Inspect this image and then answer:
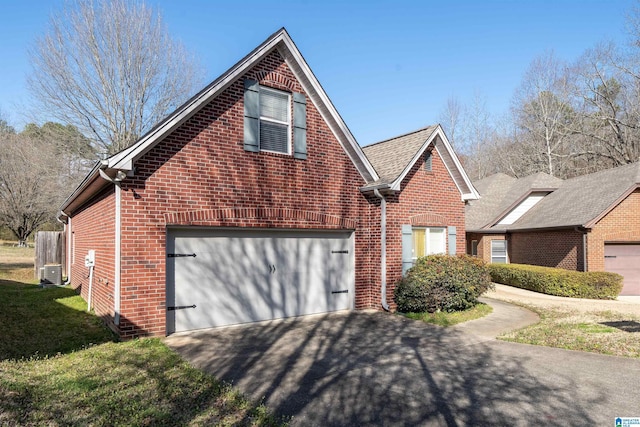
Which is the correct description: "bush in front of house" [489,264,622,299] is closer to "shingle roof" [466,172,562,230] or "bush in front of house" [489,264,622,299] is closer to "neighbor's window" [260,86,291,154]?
"shingle roof" [466,172,562,230]

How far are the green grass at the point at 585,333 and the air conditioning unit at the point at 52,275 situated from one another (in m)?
16.5

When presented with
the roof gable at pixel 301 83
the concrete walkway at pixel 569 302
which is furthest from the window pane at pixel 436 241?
the concrete walkway at pixel 569 302

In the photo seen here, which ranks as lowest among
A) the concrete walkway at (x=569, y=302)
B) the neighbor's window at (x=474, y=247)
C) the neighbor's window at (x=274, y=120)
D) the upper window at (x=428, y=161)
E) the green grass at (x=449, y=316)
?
the concrete walkway at (x=569, y=302)

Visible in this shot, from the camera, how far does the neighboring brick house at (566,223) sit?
15898 millimetres

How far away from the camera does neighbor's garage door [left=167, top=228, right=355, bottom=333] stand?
8195 millimetres

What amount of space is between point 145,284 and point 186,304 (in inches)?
40.1

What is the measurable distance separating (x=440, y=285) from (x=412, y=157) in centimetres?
365

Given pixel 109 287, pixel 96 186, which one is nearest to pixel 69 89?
pixel 96 186

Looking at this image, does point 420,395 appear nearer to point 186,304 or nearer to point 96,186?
point 186,304

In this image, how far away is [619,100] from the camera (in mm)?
31766

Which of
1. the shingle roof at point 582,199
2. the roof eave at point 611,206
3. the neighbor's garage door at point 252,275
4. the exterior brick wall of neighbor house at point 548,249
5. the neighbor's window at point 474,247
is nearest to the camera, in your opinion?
the neighbor's garage door at point 252,275

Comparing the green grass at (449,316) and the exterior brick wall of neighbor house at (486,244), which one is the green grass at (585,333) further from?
the exterior brick wall of neighbor house at (486,244)

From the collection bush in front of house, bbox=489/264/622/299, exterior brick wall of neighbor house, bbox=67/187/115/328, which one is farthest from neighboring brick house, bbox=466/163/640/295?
exterior brick wall of neighbor house, bbox=67/187/115/328

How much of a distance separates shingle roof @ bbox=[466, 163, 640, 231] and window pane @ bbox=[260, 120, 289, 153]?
1308cm
